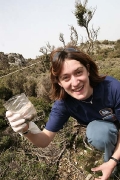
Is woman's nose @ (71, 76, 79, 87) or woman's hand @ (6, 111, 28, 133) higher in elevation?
woman's nose @ (71, 76, 79, 87)

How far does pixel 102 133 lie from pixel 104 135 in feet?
0.08

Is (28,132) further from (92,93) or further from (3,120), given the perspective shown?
(3,120)

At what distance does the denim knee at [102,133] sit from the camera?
1.81 m

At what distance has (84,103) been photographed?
177 cm

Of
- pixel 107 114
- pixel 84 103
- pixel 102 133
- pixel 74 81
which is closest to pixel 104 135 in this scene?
pixel 102 133

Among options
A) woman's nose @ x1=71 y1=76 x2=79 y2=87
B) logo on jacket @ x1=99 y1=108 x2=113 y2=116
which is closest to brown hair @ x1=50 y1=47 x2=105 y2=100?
woman's nose @ x1=71 y1=76 x2=79 y2=87

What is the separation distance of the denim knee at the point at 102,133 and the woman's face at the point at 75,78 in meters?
0.40

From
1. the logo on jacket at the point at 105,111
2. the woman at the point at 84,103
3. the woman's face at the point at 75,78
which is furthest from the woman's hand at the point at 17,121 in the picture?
the logo on jacket at the point at 105,111

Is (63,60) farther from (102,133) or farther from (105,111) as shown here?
(102,133)

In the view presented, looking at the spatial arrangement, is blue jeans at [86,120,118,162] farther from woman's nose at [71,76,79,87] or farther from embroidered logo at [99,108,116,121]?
woman's nose at [71,76,79,87]

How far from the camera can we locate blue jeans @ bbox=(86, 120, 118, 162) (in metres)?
1.81

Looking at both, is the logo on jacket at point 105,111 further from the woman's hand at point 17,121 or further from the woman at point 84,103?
the woman's hand at point 17,121

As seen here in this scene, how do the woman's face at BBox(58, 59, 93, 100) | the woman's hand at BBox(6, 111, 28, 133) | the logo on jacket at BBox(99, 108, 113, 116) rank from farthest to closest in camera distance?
the logo on jacket at BBox(99, 108, 113, 116) → the woman's face at BBox(58, 59, 93, 100) → the woman's hand at BBox(6, 111, 28, 133)

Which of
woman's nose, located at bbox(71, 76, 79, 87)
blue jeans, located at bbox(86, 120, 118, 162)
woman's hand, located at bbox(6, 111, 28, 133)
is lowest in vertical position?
blue jeans, located at bbox(86, 120, 118, 162)
